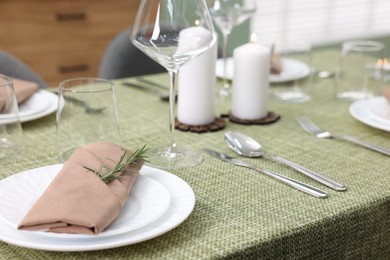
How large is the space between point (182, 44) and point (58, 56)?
209 centimetres

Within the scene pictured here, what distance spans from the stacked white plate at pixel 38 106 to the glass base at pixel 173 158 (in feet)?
0.87

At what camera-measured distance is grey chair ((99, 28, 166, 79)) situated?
1.97 metres

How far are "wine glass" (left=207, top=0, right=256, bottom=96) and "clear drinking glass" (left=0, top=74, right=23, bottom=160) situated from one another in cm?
54

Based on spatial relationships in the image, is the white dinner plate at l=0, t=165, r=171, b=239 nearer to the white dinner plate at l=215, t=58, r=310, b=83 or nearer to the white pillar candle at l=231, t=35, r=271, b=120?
the white pillar candle at l=231, t=35, r=271, b=120

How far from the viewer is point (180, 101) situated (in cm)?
131

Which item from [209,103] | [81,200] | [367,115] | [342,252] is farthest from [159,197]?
[367,115]

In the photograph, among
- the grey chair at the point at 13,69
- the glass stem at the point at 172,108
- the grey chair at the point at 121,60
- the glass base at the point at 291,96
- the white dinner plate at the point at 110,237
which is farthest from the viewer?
the grey chair at the point at 121,60

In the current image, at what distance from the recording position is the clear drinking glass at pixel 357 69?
4.98 ft

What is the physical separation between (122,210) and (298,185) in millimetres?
281

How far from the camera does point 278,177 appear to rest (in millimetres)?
1024

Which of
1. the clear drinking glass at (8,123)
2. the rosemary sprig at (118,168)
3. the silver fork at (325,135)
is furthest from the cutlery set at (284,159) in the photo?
the clear drinking glass at (8,123)

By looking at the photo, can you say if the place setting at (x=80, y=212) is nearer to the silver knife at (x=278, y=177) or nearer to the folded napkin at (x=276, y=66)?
the silver knife at (x=278, y=177)

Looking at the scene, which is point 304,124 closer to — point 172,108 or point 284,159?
point 284,159

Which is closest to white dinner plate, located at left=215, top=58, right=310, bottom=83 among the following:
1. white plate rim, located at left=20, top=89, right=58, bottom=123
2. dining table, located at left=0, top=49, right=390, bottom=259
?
dining table, located at left=0, top=49, right=390, bottom=259
